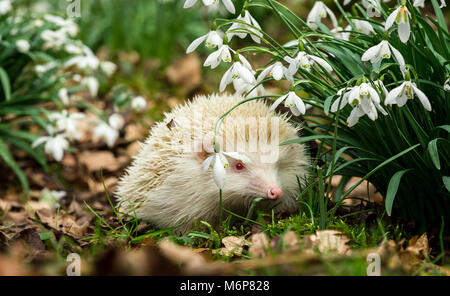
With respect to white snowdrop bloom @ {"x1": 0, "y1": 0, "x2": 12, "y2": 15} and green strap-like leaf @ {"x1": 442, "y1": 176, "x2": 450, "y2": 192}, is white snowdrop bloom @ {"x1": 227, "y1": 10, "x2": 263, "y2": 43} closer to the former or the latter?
green strap-like leaf @ {"x1": 442, "y1": 176, "x2": 450, "y2": 192}

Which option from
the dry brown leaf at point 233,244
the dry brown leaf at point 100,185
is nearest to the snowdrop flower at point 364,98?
the dry brown leaf at point 233,244

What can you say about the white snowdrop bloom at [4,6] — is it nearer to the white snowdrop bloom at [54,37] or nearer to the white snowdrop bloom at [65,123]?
the white snowdrop bloom at [54,37]

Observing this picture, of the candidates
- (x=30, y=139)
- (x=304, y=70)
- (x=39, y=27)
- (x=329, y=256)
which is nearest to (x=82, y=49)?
(x=39, y=27)

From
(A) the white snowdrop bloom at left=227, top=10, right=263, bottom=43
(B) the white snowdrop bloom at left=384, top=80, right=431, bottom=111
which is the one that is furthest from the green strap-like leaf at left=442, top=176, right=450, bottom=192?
(A) the white snowdrop bloom at left=227, top=10, right=263, bottom=43

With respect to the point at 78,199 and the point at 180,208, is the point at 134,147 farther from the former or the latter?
the point at 180,208

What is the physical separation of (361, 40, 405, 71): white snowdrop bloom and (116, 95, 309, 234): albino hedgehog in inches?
32.3

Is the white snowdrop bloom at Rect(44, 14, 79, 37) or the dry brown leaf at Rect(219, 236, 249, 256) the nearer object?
the dry brown leaf at Rect(219, 236, 249, 256)

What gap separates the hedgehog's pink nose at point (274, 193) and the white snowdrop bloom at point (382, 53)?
91 centimetres

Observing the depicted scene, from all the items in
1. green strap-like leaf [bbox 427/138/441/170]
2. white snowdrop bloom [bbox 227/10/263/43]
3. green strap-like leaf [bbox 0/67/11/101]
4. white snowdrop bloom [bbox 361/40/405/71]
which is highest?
green strap-like leaf [bbox 0/67/11/101]

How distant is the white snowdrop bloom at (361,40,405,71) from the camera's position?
2.72m

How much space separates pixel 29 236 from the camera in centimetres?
324

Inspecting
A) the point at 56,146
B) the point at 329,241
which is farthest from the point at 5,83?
the point at 329,241

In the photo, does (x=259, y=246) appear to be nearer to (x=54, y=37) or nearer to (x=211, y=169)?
(x=211, y=169)

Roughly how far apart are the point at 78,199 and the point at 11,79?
59.0 inches
